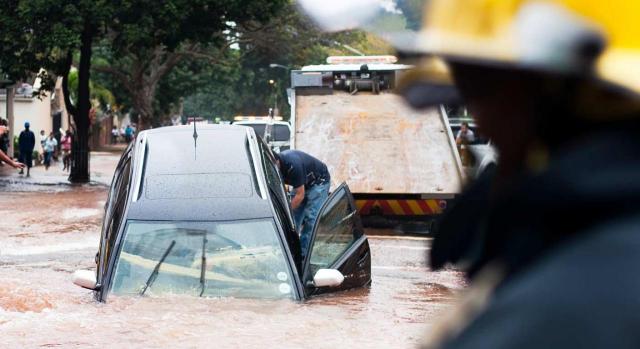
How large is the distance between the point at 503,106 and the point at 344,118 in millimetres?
15472

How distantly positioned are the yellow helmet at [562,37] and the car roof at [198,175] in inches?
254

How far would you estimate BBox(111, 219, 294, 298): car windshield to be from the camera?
7297 mm

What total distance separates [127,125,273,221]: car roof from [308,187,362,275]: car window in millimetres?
538

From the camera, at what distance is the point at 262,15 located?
27.9 meters

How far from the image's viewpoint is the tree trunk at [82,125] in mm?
27938

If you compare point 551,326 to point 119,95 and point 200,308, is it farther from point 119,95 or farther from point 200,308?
point 119,95

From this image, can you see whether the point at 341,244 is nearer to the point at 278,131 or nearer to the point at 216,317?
the point at 216,317

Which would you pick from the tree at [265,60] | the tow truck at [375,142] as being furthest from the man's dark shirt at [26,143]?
the tow truck at [375,142]

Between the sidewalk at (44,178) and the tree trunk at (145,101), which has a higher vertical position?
the tree trunk at (145,101)

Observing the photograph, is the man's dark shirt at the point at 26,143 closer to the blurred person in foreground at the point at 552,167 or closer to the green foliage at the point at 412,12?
the green foliage at the point at 412,12

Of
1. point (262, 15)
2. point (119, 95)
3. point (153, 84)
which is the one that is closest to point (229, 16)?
point (262, 15)

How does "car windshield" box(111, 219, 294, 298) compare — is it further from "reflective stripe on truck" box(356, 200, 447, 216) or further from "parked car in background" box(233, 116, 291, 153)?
"parked car in background" box(233, 116, 291, 153)

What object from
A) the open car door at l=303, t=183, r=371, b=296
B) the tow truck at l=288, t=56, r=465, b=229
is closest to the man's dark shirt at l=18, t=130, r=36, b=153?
the tow truck at l=288, t=56, r=465, b=229

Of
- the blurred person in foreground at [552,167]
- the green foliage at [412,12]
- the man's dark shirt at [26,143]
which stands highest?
the green foliage at [412,12]
